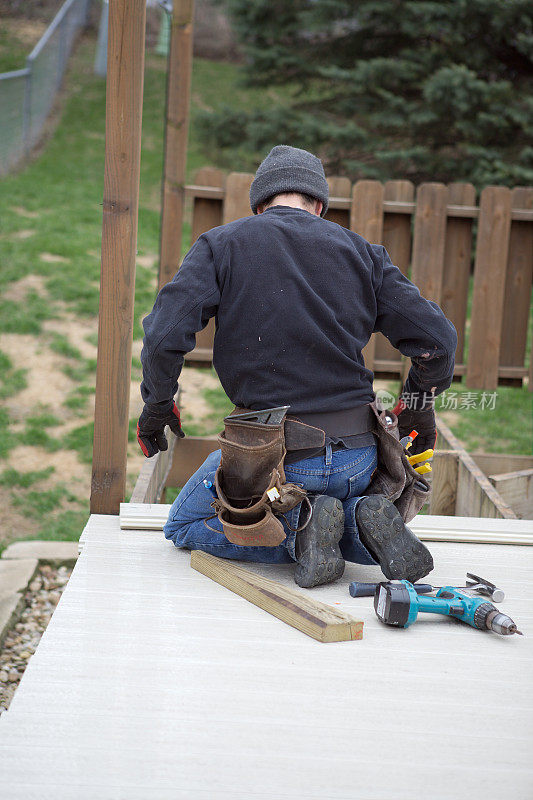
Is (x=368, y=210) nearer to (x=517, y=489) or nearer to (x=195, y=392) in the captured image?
(x=517, y=489)

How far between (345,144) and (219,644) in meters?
7.93

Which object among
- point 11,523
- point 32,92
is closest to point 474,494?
point 11,523

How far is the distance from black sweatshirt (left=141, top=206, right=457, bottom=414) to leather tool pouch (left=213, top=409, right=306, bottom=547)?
5.3 inches

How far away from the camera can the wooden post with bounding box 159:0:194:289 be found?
562 cm

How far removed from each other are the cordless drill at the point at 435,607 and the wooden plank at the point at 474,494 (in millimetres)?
1237

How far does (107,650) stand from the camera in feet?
7.66

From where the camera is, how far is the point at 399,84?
31.0 feet

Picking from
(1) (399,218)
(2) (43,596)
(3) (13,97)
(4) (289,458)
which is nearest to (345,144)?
(1) (399,218)

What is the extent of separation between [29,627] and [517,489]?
267 centimetres

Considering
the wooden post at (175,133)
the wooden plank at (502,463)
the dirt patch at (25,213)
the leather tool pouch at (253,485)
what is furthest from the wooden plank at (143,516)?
the dirt patch at (25,213)

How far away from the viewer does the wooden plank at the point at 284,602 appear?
97.9 inches

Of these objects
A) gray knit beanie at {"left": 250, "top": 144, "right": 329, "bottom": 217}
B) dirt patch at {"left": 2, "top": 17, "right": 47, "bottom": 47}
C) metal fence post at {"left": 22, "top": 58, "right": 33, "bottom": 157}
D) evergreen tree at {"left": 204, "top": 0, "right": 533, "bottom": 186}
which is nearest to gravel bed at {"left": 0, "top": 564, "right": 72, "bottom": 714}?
gray knit beanie at {"left": 250, "top": 144, "right": 329, "bottom": 217}

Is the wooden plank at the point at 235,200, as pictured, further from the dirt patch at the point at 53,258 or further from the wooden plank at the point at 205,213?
the dirt patch at the point at 53,258

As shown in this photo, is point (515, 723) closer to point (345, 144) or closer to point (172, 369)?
point (172, 369)
